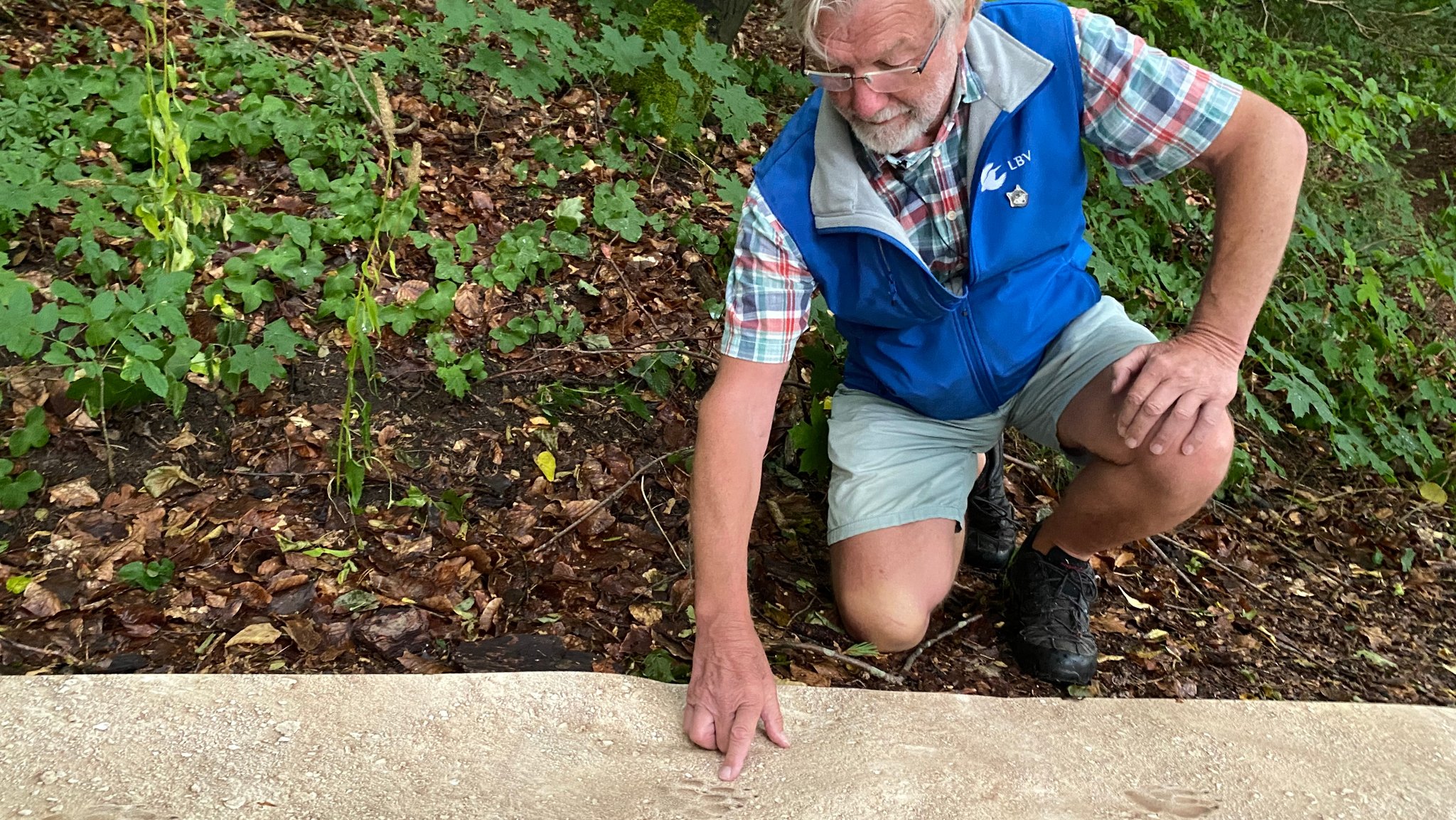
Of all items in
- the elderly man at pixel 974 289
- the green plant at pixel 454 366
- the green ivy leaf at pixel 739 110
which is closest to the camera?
the elderly man at pixel 974 289

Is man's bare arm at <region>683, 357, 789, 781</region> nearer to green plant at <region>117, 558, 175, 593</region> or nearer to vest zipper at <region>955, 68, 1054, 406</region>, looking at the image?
Answer: vest zipper at <region>955, 68, 1054, 406</region>

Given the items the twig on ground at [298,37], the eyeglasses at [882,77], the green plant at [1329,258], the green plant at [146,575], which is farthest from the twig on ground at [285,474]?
the green plant at [1329,258]

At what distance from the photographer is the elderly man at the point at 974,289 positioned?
6.08ft

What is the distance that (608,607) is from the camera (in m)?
2.20

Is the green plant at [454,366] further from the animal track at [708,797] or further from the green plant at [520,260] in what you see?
the animal track at [708,797]

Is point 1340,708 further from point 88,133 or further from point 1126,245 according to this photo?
point 88,133

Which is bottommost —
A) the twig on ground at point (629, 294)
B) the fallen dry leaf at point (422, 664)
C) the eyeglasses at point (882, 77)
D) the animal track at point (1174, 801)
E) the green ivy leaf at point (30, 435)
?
the fallen dry leaf at point (422, 664)

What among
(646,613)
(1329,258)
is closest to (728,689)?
(646,613)

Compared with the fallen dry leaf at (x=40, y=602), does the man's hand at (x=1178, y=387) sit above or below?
above

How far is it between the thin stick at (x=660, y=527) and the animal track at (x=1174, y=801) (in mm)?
1136

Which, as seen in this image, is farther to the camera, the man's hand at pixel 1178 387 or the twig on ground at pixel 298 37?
the twig on ground at pixel 298 37

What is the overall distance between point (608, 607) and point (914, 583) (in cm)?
74

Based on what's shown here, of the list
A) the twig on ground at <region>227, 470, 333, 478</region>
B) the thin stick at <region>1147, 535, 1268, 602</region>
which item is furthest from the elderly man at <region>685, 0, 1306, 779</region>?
the twig on ground at <region>227, 470, 333, 478</region>

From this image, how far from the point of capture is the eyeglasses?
1.86 m
